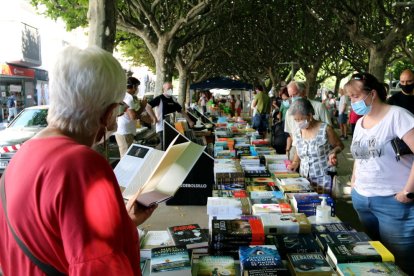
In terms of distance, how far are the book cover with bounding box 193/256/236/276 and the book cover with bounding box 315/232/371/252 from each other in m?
0.60

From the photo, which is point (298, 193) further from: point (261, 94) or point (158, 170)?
point (261, 94)

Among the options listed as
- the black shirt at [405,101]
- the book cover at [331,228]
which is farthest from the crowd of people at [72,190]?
the black shirt at [405,101]

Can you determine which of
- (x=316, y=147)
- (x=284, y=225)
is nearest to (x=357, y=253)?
(x=284, y=225)

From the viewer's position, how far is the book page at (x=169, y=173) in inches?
69.0

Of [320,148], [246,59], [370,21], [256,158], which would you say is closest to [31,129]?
[256,158]

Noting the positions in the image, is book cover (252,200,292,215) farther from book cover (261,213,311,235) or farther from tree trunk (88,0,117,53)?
tree trunk (88,0,117,53)

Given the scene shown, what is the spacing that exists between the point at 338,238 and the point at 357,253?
0.23 meters

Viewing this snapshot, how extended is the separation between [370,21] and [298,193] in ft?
46.6

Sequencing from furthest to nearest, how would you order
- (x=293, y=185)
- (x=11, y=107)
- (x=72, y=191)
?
1. (x=11, y=107)
2. (x=293, y=185)
3. (x=72, y=191)

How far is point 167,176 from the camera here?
1.82 metres

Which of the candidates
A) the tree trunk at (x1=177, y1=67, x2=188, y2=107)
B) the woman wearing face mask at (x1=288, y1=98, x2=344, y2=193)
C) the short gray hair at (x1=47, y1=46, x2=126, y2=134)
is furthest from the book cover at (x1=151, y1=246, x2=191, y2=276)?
the tree trunk at (x1=177, y1=67, x2=188, y2=107)

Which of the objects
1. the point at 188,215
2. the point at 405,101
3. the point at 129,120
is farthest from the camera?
the point at 129,120

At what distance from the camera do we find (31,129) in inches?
380

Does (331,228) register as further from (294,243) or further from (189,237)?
(189,237)
